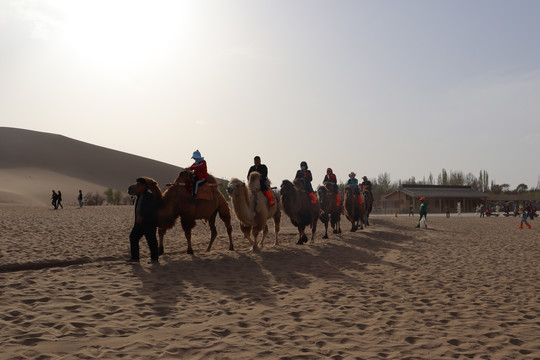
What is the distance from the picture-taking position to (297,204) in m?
13.2

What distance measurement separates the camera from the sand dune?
71.8m

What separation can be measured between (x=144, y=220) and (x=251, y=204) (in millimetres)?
3254

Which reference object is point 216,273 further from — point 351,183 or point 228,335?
point 351,183

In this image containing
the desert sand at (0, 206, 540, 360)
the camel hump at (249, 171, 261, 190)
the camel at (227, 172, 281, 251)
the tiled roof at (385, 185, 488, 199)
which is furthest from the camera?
the tiled roof at (385, 185, 488, 199)

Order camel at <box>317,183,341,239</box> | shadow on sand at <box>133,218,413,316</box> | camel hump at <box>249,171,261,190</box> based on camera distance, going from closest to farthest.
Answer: shadow on sand at <box>133,218,413,316</box>, camel hump at <box>249,171,261,190</box>, camel at <box>317,183,341,239</box>

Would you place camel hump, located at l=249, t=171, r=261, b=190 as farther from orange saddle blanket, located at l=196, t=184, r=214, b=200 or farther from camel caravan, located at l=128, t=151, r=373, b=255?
orange saddle blanket, located at l=196, t=184, r=214, b=200

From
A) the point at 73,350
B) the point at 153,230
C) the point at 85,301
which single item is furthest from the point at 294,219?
the point at 73,350

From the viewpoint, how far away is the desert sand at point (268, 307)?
14.4ft

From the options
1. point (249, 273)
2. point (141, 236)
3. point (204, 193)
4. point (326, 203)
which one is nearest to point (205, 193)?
point (204, 193)

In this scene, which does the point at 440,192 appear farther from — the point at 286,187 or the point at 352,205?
the point at 286,187

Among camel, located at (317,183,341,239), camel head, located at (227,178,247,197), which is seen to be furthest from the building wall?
camel head, located at (227,178,247,197)

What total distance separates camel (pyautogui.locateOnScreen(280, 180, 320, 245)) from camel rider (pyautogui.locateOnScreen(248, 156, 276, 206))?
80 cm

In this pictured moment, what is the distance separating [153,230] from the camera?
9.21 metres

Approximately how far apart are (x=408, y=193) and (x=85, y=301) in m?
54.2
